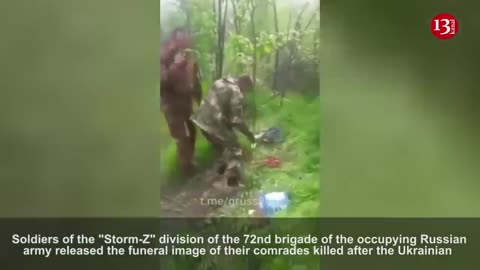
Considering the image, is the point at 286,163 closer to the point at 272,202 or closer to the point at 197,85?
the point at 272,202

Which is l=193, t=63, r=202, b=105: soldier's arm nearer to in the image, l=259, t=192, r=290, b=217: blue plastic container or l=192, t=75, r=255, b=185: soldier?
l=192, t=75, r=255, b=185: soldier

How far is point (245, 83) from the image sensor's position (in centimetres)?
88

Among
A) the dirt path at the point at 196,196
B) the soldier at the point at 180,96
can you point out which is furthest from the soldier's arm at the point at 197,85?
the dirt path at the point at 196,196

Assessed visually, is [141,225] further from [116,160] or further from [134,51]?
[134,51]

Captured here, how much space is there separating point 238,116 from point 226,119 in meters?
0.02

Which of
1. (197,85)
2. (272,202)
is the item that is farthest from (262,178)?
(197,85)

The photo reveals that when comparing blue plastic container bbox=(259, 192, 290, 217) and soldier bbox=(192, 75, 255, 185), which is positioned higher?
soldier bbox=(192, 75, 255, 185)

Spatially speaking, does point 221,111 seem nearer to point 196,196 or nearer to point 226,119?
point 226,119

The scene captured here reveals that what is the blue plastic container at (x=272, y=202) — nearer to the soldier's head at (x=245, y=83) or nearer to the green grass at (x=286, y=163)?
the green grass at (x=286, y=163)

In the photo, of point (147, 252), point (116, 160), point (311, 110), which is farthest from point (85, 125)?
point (311, 110)

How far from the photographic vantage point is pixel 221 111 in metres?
0.88

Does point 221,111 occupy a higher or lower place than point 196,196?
higher

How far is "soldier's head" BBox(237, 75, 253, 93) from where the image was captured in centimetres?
88

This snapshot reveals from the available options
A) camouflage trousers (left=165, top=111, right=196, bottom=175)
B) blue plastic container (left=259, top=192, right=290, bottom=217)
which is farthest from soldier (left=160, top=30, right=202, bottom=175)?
blue plastic container (left=259, top=192, right=290, bottom=217)
